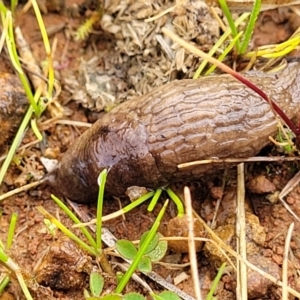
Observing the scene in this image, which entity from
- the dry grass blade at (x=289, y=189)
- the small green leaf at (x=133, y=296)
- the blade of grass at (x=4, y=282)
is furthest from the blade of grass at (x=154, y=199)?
the blade of grass at (x=4, y=282)

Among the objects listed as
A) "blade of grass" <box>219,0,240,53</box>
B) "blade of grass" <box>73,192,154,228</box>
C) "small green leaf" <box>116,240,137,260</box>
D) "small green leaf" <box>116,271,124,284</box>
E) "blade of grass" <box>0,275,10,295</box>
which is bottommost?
"small green leaf" <box>116,271,124,284</box>

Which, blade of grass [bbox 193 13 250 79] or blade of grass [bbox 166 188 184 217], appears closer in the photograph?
blade of grass [bbox 166 188 184 217]

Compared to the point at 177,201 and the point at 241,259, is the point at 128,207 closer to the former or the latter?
the point at 177,201

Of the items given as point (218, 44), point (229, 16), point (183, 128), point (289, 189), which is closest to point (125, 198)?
point (183, 128)

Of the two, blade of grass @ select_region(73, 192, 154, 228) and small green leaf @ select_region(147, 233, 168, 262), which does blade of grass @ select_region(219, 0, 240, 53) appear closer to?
blade of grass @ select_region(73, 192, 154, 228)

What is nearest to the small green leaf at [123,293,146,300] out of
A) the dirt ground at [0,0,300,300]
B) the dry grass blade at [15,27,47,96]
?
the dirt ground at [0,0,300,300]

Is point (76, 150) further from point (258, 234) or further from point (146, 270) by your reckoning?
point (258, 234)

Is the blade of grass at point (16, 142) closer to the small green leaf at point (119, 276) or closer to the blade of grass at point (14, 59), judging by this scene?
the blade of grass at point (14, 59)
